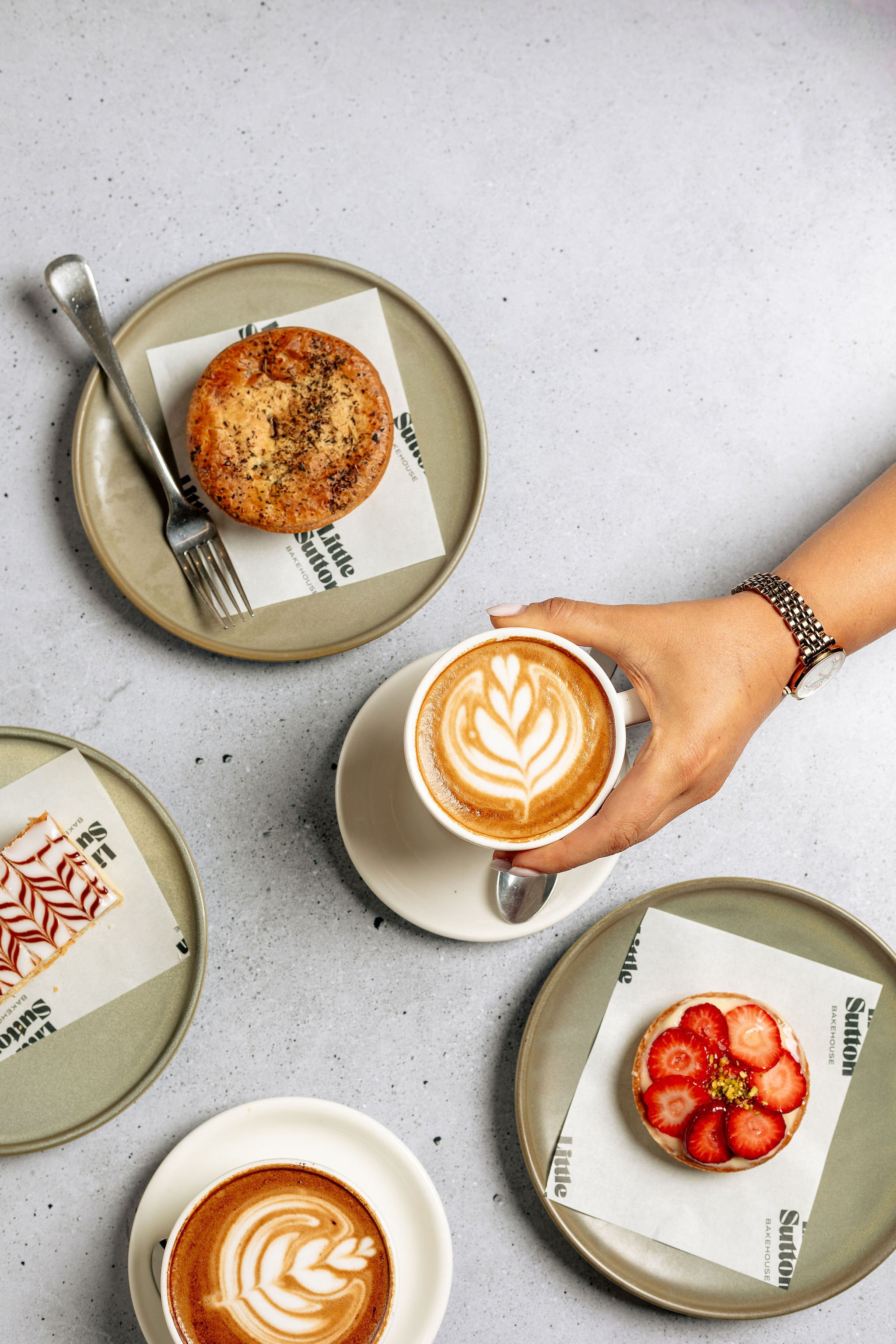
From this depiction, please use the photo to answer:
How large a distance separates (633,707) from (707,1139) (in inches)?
29.0

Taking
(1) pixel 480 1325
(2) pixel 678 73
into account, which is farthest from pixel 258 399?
(1) pixel 480 1325

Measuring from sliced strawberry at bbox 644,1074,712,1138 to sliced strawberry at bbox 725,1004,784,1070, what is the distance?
0.29ft

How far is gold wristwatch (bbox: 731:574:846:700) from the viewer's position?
137 centimetres

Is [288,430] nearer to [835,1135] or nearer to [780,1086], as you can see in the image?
[780,1086]

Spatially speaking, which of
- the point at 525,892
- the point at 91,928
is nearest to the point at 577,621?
the point at 525,892

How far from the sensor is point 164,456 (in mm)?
1486

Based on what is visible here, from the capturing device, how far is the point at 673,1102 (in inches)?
56.7

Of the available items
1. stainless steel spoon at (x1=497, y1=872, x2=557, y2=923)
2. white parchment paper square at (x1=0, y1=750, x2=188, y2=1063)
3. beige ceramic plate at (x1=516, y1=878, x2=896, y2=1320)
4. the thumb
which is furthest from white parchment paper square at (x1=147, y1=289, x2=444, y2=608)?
beige ceramic plate at (x1=516, y1=878, x2=896, y2=1320)

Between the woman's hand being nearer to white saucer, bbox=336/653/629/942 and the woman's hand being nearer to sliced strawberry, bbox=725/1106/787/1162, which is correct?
white saucer, bbox=336/653/629/942

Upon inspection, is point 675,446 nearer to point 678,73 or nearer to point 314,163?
point 678,73

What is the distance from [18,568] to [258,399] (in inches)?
20.5

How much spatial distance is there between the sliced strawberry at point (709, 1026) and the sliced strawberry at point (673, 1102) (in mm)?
67

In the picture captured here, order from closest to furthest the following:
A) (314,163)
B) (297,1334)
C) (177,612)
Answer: (297,1334) → (177,612) → (314,163)

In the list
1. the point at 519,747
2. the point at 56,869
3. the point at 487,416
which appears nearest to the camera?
the point at 519,747
